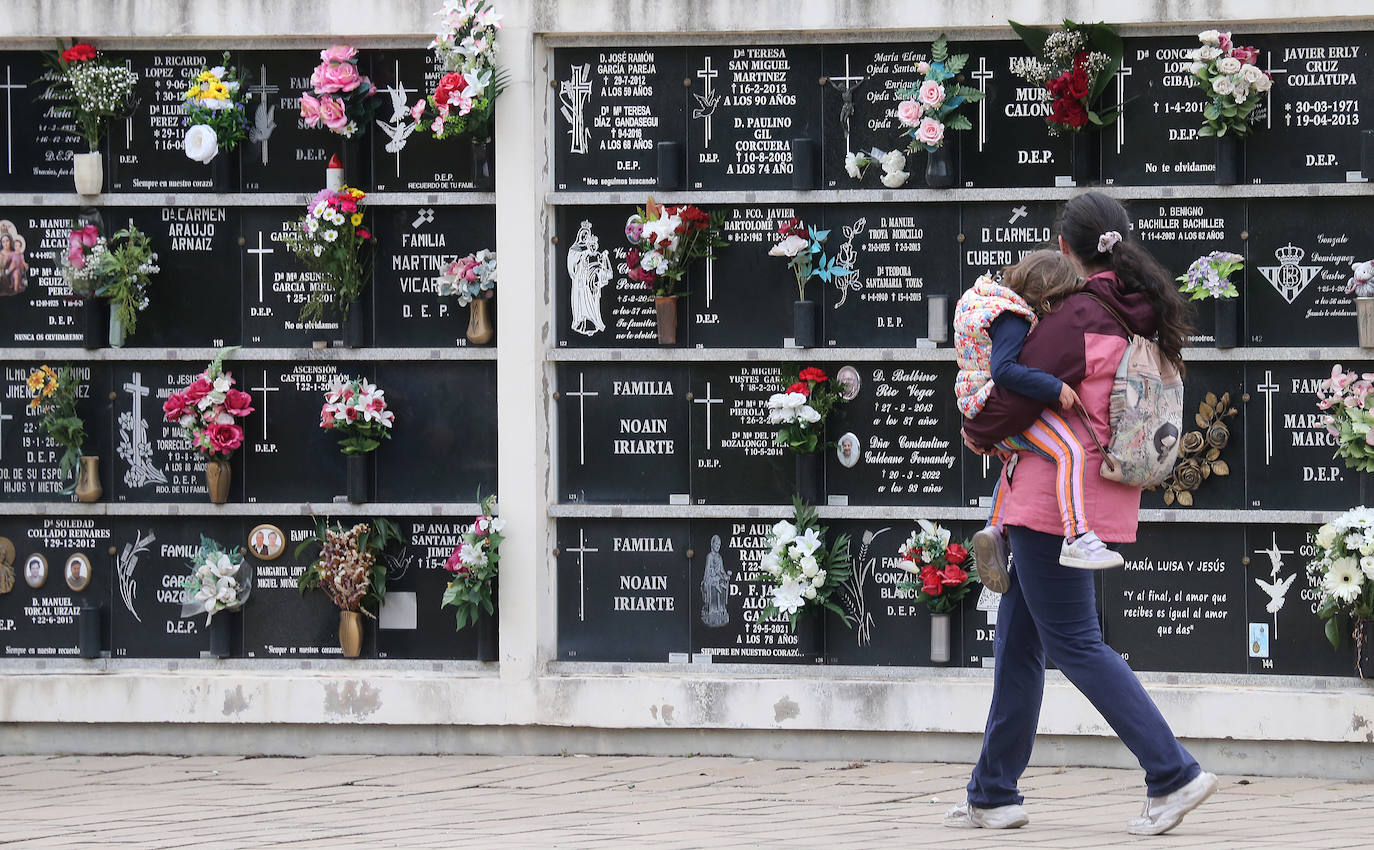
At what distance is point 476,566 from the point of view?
6.54 m

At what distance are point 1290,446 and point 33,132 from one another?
5.03m

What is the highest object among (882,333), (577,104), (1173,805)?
(577,104)

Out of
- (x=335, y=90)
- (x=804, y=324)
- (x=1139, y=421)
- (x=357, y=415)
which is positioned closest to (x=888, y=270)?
(x=804, y=324)

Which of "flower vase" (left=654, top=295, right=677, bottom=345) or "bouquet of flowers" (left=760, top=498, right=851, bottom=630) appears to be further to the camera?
"flower vase" (left=654, top=295, right=677, bottom=345)

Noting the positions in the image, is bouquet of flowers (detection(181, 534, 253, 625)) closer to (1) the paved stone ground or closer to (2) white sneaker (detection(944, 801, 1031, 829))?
(1) the paved stone ground

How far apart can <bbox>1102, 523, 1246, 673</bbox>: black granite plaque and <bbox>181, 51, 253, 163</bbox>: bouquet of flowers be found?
3749mm

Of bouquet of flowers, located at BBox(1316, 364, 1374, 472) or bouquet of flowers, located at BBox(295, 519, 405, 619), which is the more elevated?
bouquet of flowers, located at BBox(1316, 364, 1374, 472)

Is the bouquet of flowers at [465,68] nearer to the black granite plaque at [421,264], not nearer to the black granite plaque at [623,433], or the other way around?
the black granite plaque at [421,264]

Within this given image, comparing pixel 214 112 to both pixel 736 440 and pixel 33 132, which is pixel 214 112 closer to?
pixel 33 132

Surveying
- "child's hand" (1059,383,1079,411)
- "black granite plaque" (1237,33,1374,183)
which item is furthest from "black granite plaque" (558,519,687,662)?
"black granite plaque" (1237,33,1374,183)

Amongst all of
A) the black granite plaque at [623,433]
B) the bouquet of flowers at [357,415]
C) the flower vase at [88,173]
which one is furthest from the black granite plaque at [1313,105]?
the flower vase at [88,173]

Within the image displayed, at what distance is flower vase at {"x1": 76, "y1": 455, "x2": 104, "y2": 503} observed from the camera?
6855mm

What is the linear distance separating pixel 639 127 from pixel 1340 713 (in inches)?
132

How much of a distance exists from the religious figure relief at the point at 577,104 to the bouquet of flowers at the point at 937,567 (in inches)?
77.4
